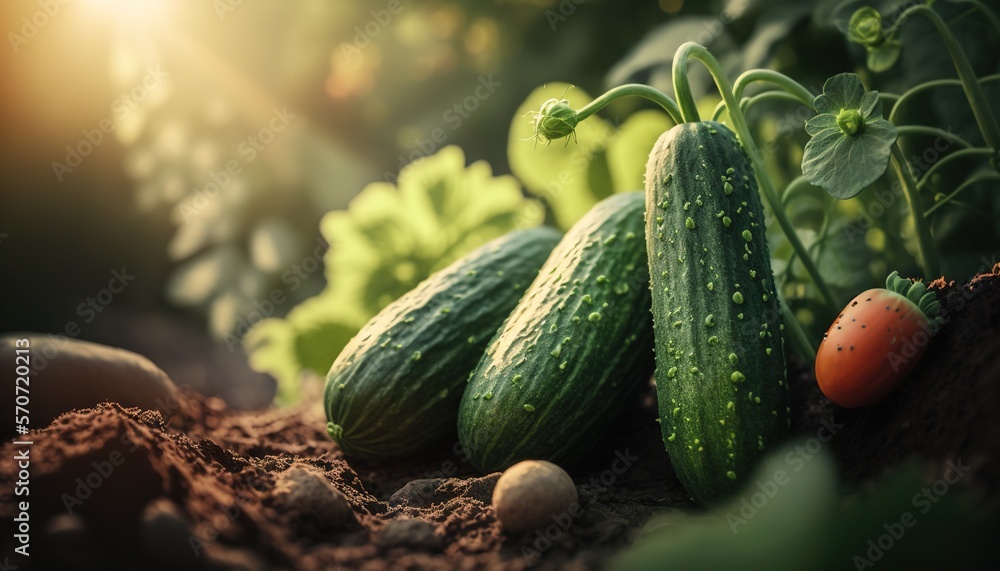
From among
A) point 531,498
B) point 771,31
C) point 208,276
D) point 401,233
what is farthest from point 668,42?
point 208,276

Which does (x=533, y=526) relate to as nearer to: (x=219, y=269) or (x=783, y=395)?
→ (x=783, y=395)

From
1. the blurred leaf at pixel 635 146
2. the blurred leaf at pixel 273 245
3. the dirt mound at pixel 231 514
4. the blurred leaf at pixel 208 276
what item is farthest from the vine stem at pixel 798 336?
the blurred leaf at pixel 208 276

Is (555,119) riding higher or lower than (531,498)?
higher

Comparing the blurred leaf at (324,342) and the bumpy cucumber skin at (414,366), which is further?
the blurred leaf at (324,342)

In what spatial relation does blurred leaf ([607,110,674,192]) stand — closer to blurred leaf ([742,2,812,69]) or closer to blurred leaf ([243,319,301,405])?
blurred leaf ([742,2,812,69])

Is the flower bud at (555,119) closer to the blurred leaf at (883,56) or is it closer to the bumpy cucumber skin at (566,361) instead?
the bumpy cucumber skin at (566,361)

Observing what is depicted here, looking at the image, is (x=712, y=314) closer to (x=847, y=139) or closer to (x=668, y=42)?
(x=847, y=139)
